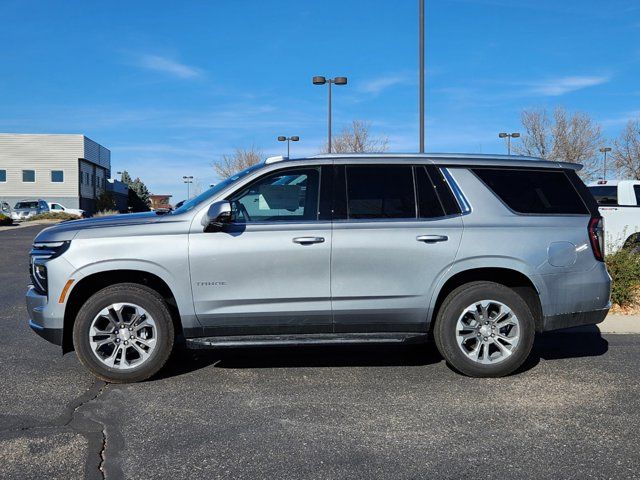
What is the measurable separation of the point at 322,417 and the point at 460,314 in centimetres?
161

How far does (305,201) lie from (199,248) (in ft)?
3.29

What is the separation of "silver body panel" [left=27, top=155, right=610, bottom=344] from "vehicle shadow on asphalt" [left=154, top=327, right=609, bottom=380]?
73 centimetres

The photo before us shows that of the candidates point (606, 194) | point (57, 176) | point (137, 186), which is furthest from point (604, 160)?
point (137, 186)

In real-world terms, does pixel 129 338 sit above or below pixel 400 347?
above

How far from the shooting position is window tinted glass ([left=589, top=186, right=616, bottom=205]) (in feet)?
44.2

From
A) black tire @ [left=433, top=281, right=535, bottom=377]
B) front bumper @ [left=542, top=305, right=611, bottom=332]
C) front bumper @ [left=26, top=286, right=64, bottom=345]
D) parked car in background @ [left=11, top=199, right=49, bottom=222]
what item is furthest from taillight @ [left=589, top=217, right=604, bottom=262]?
parked car in background @ [left=11, top=199, right=49, bottom=222]

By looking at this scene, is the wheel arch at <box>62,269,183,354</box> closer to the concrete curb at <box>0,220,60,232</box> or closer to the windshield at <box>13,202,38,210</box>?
the concrete curb at <box>0,220,60,232</box>

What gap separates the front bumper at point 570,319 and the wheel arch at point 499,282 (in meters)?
0.07

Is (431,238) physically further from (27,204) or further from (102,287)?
(27,204)

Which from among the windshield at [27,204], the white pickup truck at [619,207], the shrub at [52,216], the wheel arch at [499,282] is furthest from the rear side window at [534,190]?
the windshield at [27,204]

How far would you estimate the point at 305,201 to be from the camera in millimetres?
5473

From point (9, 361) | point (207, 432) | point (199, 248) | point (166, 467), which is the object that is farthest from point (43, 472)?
point (9, 361)

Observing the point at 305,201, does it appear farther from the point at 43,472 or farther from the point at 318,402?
the point at 43,472

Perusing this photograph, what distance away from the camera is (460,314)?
536 cm
